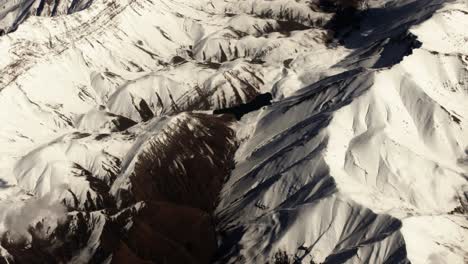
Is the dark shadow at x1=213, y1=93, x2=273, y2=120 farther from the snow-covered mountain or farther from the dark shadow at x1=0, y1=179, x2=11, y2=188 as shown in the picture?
the dark shadow at x1=0, y1=179, x2=11, y2=188

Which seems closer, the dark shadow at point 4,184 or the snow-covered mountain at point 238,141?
the snow-covered mountain at point 238,141

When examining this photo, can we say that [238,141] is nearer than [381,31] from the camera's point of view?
Yes

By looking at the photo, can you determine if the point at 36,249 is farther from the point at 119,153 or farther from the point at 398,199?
the point at 398,199

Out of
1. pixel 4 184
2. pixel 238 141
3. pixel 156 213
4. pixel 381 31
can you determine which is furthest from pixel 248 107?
pixel 4 184

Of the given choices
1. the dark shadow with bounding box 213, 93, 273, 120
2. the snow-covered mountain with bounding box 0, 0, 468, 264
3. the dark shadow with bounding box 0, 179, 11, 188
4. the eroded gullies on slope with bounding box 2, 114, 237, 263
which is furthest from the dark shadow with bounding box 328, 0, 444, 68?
the dark shadow with bounding box 0, 179, 11, 188

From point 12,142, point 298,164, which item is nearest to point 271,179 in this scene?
point 298,164

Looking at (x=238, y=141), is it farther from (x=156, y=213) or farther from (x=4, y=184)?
(x=4, y=184)

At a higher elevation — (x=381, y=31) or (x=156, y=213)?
(x=381, y=31)

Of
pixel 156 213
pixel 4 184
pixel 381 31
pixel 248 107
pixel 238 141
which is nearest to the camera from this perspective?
pixel 156 213

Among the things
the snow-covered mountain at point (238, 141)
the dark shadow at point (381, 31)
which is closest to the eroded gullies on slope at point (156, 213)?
the snow-covered mountain at point (238, 141)

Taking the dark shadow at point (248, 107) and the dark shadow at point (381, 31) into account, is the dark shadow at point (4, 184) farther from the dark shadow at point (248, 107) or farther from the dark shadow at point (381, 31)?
the dark shadow at point (381, 31)
